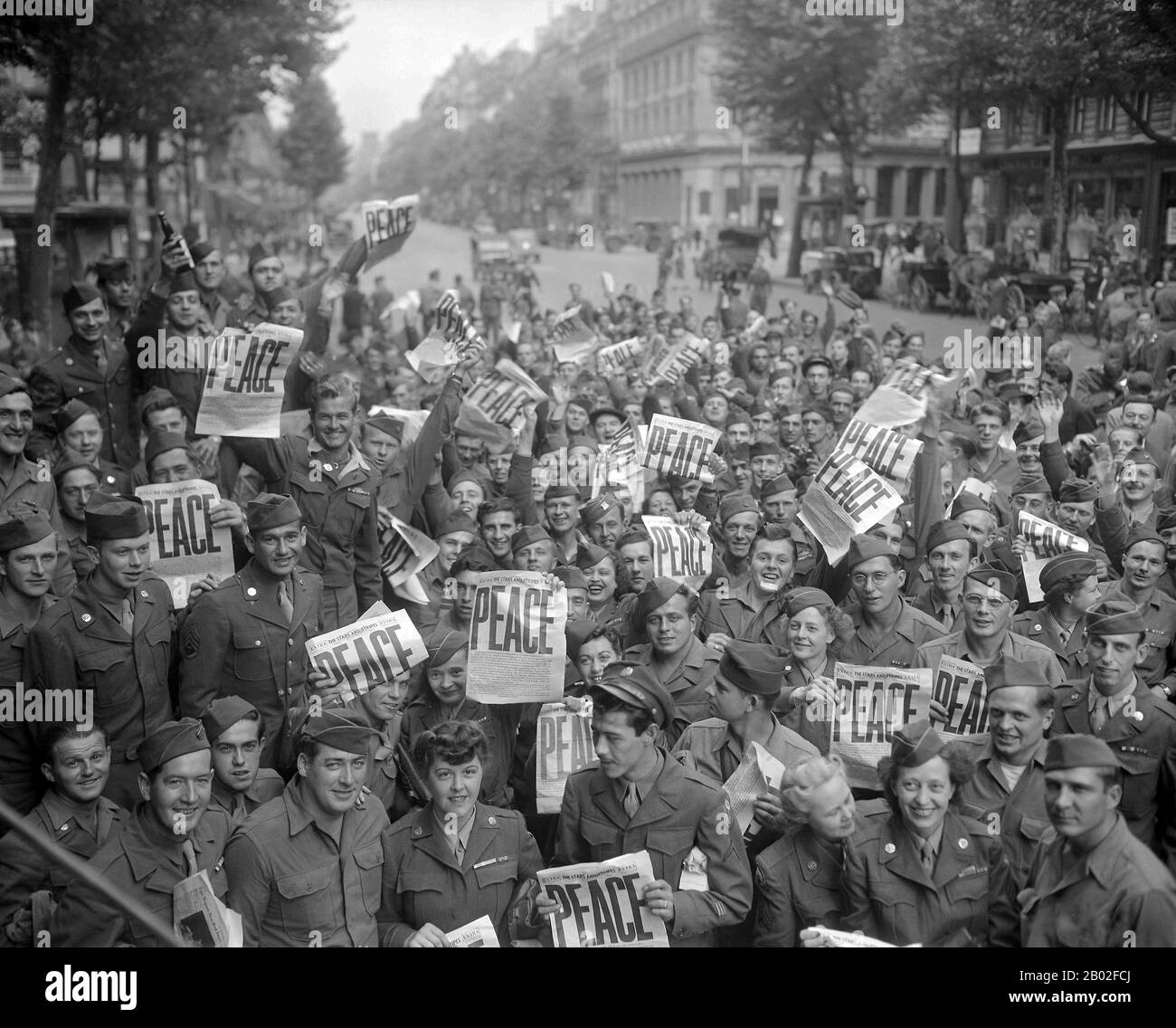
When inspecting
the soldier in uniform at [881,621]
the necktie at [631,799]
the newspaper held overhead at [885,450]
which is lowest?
the necktie at [631,799]

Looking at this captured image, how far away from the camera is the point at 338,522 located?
6949mm

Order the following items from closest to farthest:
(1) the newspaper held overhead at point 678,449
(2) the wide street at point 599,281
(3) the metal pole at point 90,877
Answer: (3) the metal pole at point 90,877
(1) the newspaper held overhead at point 678,449
(2) the wide street at point 599,281

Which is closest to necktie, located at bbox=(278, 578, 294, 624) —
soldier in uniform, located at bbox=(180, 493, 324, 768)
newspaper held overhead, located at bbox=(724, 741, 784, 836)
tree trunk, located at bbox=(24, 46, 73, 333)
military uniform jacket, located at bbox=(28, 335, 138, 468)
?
soldier in uniform, located at bbox=(180, 493, 324, 768)

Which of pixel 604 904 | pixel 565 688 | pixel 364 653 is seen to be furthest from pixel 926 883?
pixel 364 653

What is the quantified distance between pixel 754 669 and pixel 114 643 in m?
2.67

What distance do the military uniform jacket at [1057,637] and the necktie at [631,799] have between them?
2243mm

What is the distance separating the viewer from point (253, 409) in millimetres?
7086

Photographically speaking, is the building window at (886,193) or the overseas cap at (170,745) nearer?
the overseas cap at (170,745)

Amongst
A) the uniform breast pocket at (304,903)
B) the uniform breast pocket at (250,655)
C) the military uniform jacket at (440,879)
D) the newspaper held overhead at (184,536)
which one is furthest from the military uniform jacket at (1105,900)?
the newspaper held overhead at (184,536)

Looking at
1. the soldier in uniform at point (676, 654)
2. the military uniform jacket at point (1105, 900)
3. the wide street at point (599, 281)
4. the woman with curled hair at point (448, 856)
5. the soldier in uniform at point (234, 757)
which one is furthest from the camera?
the wide street at point (599, 281)

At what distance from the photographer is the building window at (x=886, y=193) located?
45.6 metres

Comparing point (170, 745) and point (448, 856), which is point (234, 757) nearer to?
point (170, 745)

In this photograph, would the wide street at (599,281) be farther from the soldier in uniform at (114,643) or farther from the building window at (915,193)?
the soldier in uniform at (114,643)
